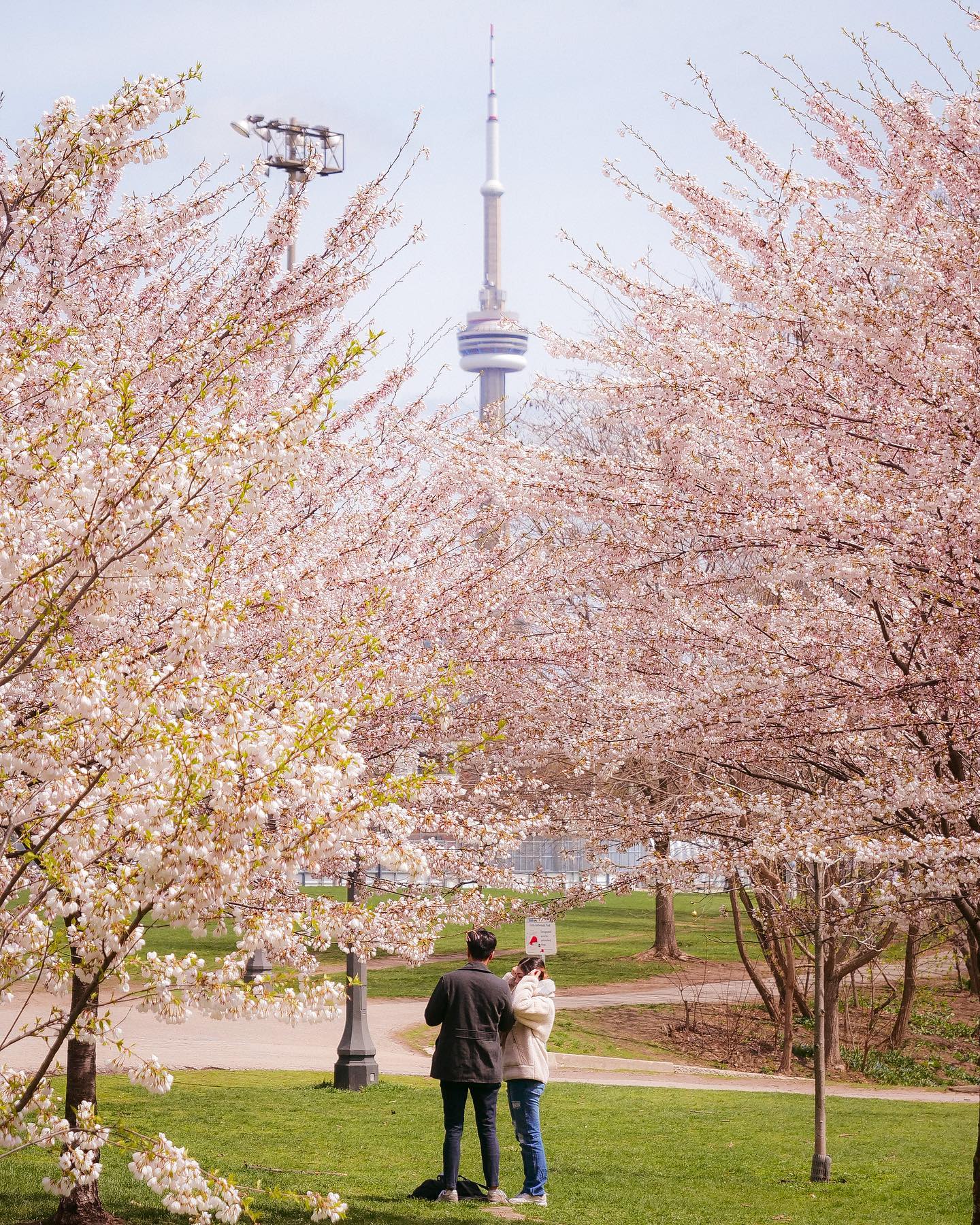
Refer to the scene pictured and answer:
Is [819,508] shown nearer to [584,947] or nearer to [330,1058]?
[330,1058]

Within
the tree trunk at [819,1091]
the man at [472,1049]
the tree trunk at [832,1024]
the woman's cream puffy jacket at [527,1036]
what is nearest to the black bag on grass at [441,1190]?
the man at [472,1049]

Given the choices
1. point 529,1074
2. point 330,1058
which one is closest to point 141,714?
point 529,1074

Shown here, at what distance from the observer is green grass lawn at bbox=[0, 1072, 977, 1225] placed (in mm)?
7891

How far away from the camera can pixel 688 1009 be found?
1847cm

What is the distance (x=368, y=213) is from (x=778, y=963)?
13395 mm

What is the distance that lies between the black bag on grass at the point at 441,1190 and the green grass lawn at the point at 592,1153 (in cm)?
13

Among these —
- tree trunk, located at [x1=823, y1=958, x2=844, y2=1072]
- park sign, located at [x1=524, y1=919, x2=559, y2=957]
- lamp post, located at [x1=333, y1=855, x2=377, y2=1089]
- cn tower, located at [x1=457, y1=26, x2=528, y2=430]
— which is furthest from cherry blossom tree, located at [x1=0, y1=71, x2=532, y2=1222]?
cn tower, located at [x1=457, y1=26, x2=528, y2=430]

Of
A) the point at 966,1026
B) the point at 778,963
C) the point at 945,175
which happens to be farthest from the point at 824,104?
the point at 966,1026

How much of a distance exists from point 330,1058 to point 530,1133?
8702mm

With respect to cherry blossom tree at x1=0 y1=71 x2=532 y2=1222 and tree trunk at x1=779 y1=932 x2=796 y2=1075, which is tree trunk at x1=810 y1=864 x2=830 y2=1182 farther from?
tree trunk at x1=779 y1=932 x2=796 y2=1075

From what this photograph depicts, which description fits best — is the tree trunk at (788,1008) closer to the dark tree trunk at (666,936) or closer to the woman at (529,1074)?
the dark tree trunk at (666,936)

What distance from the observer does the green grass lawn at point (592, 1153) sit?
25.9 feet

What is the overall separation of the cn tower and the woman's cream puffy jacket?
95507 mm

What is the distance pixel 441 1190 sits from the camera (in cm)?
745
